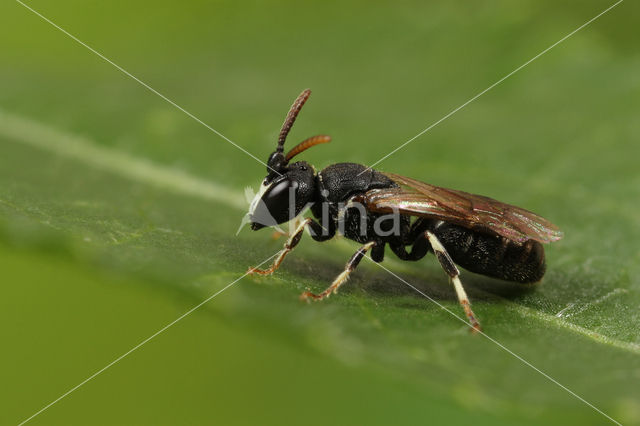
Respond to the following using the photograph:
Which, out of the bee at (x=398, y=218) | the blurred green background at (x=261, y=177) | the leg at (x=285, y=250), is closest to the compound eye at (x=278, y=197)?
the bee at (x=398, y=218)

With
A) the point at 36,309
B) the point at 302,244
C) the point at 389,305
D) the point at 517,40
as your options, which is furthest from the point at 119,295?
the point at 517,40

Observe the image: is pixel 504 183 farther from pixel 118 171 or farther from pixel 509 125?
pixel 118 171

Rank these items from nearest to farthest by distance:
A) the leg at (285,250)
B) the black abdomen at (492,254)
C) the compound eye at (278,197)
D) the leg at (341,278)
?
the leg at (341,278) → the leg at (285,250) → the black abdomen at (492,254) → the compound eye at (278,197)

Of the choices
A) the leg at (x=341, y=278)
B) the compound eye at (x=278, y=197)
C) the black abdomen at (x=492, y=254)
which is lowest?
the leg at (x=341, y=278)

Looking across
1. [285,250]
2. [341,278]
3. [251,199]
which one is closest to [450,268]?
[341,278]

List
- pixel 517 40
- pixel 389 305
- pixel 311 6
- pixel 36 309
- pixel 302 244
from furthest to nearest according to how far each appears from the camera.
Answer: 1. pixel 311 6
2. pixel 517 40
3. pixel 36 309
4. pixel 302 244
5. pixel 389 305

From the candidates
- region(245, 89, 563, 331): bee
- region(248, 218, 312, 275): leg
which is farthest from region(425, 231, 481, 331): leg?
region(248, 218, 312, 275): leg

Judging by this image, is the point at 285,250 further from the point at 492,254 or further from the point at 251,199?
the point at 492,254

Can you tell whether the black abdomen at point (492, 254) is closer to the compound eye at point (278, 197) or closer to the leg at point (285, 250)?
the leg at point (285, 250)
